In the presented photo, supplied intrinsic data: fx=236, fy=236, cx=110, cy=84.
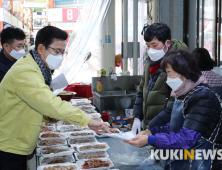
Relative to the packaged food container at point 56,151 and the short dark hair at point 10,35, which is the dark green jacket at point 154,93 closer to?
the packaged food container at point 56,151

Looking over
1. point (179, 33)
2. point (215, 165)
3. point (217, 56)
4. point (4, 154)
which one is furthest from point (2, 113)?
point (179, 33)

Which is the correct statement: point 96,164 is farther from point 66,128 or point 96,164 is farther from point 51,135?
point 66,128

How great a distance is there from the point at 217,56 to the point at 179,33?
1069 mm

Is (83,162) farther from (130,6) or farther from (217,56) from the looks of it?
(130,6)

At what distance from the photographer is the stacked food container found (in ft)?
5.55

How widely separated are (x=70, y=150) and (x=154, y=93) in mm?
945

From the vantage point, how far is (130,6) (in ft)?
19.0

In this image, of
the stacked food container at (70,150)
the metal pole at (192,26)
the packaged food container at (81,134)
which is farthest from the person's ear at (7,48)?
the metal pole at (192,26)

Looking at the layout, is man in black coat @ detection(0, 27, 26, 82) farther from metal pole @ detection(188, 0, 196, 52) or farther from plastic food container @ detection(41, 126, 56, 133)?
metal pole @ detection(188, 0, 196, 52)

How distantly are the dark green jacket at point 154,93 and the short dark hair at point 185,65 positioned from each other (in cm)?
70

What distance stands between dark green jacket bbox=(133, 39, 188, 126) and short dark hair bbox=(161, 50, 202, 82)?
0.70 meters

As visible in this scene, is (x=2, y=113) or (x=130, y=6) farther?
(x=130, y=6)

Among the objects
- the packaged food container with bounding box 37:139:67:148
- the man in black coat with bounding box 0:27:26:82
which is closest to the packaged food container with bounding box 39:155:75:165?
the packaged food container with bounding box 37:139:67:148

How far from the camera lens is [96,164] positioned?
167 cm
